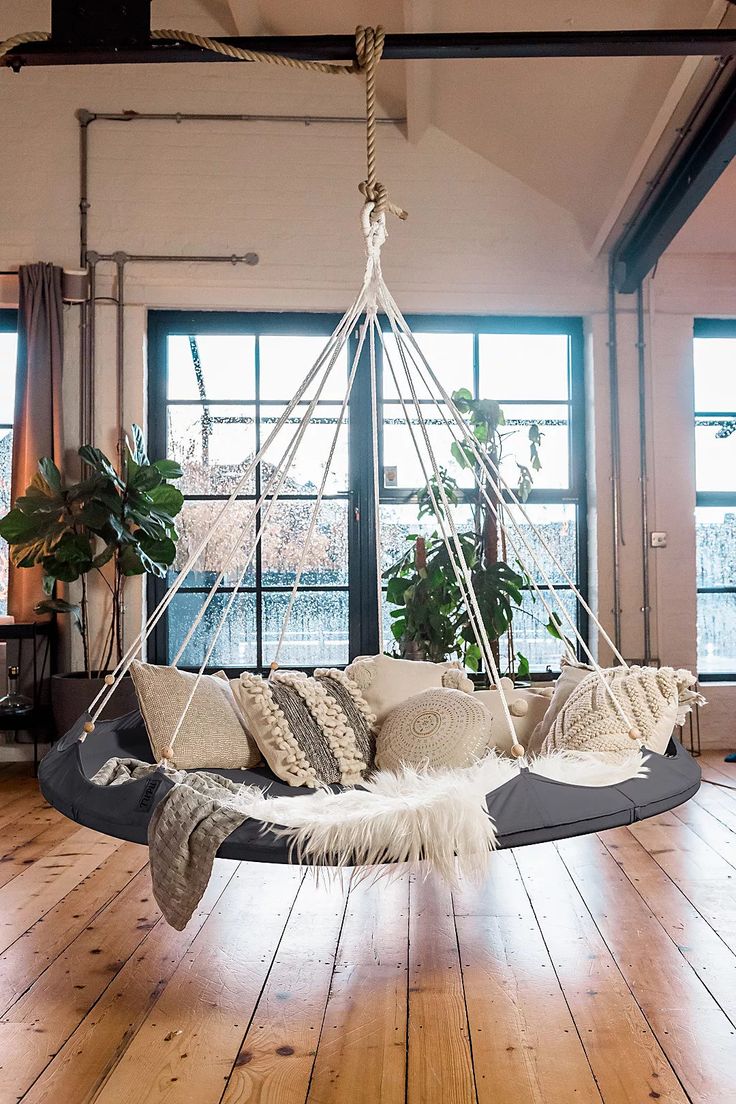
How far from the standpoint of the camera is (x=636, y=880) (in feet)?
9.12

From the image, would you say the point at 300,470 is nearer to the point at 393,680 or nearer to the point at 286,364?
the point at 286,364

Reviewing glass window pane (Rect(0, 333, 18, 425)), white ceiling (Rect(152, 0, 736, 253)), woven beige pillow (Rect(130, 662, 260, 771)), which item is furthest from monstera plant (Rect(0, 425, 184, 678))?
white ceiling (Rect(152, 0, 736, 253))

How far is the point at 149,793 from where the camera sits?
6.60ft

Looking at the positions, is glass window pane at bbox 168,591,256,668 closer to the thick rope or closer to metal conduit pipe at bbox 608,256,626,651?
metal conduit pipe at bbox 608,256,626,651

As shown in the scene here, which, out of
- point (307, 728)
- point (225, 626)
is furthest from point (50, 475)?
point (307, 728)

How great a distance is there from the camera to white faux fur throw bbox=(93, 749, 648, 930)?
5.93 feet

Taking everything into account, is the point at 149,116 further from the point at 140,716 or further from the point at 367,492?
the point at 140,716

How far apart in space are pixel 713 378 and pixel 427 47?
326 centimetres

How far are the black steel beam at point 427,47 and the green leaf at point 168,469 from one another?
7.28 feet

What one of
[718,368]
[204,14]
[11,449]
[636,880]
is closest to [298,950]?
[636,880]

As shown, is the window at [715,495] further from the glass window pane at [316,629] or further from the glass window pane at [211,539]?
the glass window pane at [211,539]

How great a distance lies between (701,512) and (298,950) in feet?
11.1

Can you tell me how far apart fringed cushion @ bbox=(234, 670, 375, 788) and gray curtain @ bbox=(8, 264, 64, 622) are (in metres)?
2.08

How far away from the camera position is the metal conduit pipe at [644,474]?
466 cm
